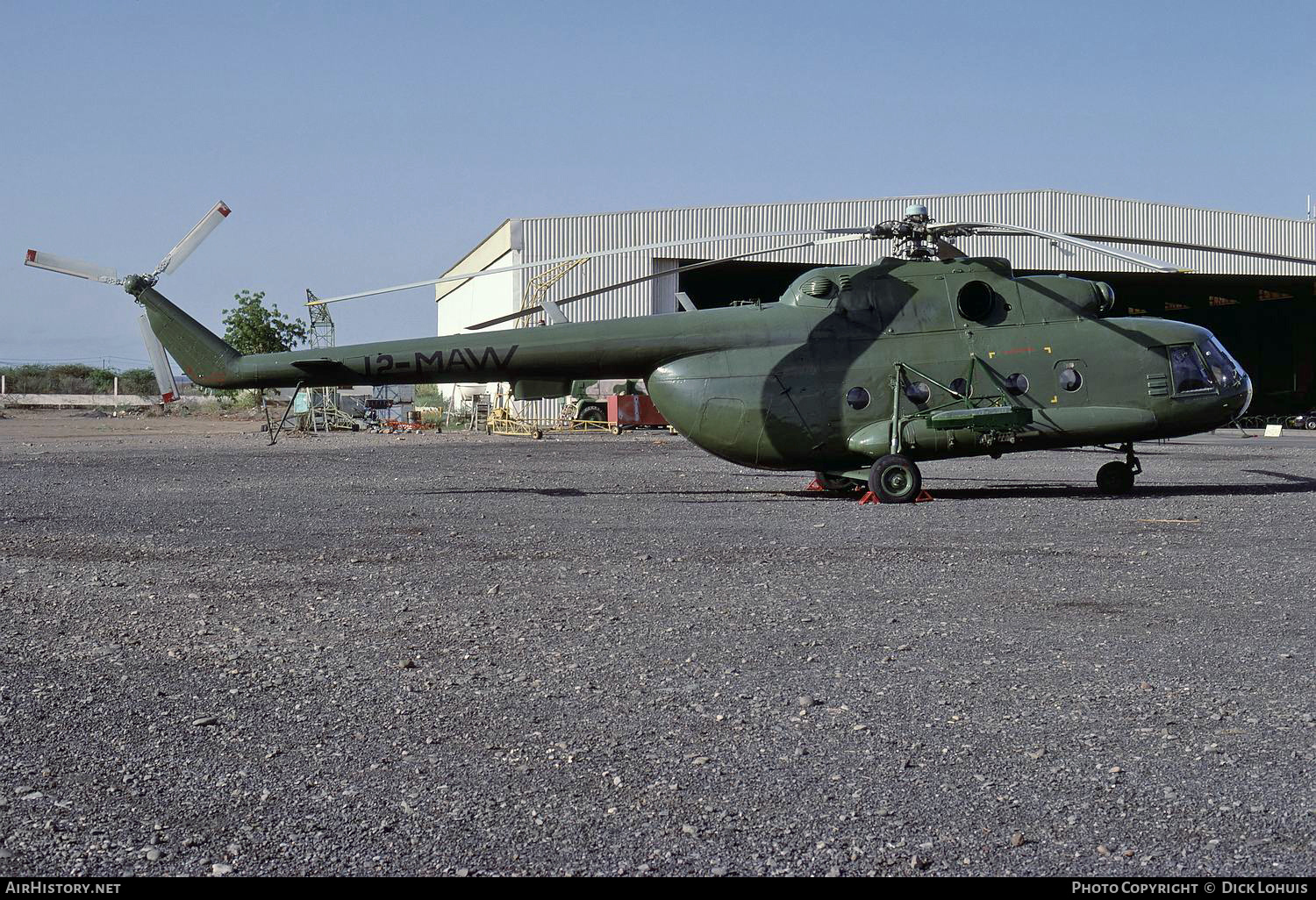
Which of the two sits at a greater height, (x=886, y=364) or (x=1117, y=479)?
(x=886, y=364)

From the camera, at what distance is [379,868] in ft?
9.71

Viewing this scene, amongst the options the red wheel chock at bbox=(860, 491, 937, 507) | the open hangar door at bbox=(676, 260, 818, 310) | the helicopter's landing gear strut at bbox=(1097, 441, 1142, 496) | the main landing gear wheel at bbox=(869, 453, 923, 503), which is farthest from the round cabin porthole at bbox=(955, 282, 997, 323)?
the open hangar door at bbox=(676, 260, 818, 310)

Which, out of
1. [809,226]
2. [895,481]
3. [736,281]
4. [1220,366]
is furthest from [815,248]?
[895,481]

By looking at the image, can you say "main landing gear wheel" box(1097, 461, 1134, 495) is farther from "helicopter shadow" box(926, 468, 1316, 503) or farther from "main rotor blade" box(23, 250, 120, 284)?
"main rotor blade" box(23, 250, 120, 284)

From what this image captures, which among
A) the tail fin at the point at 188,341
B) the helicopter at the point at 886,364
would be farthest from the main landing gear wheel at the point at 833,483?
the tail fin at the point at 188,341

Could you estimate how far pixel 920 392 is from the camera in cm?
1407

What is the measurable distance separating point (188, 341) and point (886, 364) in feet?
29.8

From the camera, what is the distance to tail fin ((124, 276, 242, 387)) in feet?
49.3

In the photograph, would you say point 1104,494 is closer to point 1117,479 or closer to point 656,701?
point 1117,479

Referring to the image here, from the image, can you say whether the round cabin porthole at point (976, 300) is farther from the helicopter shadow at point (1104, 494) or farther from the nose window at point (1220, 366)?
the nose window at point (1220, 366)

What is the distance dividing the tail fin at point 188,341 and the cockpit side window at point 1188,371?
11.9m

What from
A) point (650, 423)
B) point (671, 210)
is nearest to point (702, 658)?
point (650, 423)

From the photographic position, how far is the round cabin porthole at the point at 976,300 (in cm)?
1423

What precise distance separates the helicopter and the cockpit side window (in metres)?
0.02
